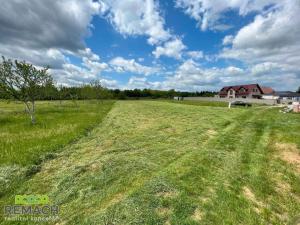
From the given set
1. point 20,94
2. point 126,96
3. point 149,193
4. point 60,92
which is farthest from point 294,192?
point 126,96

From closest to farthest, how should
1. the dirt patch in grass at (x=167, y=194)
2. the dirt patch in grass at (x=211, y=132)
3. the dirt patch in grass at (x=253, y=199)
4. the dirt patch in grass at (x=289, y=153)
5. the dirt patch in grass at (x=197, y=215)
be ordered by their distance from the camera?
1. the dirt patch in grass at (x=197, y=215)
2. the dirt patch in grass at (x=253, y=199)
3. the dirt patch in grass at (x=167, y=194)
4. the dirt patch in grass at (x=289, y=153)
5. the dirt patch in grass at (x=211, y=132)

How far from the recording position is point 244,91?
70438 mm

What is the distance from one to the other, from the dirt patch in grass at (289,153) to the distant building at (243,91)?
66.5m

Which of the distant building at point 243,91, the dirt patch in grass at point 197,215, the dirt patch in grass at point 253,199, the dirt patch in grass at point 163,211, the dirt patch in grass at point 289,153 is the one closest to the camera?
the dirt patch in grass at point 197,215

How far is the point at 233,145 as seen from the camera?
27.9ft

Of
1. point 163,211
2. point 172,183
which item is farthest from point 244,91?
point 163,211

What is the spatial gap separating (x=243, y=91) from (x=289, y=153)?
232ft

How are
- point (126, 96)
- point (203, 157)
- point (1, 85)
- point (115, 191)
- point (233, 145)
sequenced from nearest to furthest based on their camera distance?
point (115, 191) → point (203, 157) → point (233, 145) → point (1, 85) → point (126, 96)

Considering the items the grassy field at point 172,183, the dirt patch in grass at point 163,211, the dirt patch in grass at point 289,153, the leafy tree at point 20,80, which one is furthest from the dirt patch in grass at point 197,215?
the leafy tree at point 20,80

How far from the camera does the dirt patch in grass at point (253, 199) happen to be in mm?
4018

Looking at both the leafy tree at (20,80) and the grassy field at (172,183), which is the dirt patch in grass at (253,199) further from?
the leafy tree at (20,80)

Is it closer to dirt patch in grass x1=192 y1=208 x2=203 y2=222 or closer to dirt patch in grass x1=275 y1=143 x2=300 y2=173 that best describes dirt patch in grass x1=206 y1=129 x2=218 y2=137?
dirt patch in grass x1=275 y1=143 x2=300 y2=173

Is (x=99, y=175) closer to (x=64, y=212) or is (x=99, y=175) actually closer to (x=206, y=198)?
(x=64, y=212)

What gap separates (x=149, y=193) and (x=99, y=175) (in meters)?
1.81
